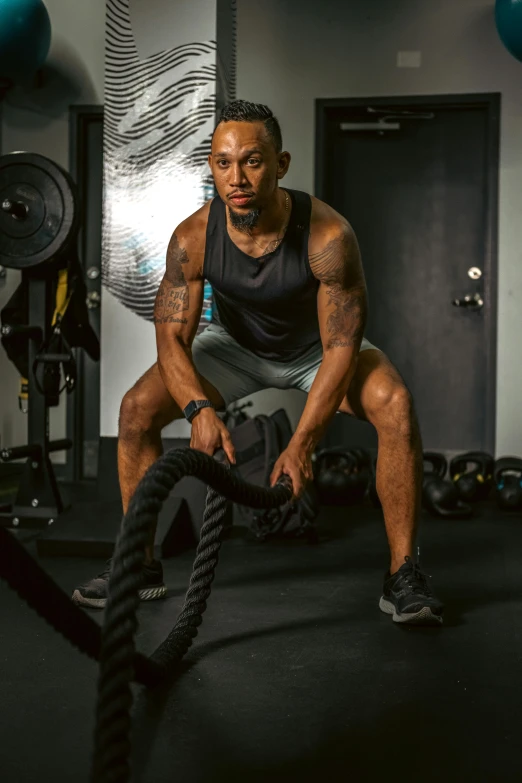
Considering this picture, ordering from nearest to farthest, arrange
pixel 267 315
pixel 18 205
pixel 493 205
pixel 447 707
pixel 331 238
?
1. pixel 447 707
2. pixel 331 238
3. pixel 267 315
4. pixel 18 205
5. pixel 493 205

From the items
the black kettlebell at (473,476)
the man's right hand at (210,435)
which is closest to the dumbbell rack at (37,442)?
the man's right hand at (210,435)

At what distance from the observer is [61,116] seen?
466cm

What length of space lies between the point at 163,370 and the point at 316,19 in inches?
127

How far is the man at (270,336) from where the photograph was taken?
193cm

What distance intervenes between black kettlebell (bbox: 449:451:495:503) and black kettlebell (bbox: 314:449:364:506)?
485mm

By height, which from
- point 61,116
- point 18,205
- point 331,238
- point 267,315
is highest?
point 61,116

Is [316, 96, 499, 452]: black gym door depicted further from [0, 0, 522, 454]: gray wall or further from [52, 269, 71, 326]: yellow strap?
[52, 269, 71, 326]: yellow strap

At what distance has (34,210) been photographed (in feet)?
10.3

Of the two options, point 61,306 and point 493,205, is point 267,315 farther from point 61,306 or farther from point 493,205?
point 493,205

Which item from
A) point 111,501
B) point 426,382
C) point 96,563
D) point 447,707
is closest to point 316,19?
point 426,382

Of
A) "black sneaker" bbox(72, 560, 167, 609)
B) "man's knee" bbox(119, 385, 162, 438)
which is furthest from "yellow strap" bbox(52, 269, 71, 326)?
"black sneaker" bbox(72, 560, 167, 609)

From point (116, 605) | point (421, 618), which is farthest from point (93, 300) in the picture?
point (116, 605)

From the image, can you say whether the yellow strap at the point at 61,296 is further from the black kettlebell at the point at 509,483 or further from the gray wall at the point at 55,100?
the black kettlebell at the point at 509,483

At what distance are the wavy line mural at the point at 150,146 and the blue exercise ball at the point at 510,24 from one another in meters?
1.40
